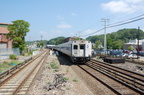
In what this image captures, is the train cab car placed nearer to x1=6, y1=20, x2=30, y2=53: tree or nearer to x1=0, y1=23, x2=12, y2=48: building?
x1=6, y1=20, x2=30, y2=53: tree

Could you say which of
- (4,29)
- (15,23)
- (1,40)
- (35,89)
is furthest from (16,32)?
(35,89)

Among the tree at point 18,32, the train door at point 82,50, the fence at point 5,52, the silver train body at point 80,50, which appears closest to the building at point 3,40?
the tree at point 18,32

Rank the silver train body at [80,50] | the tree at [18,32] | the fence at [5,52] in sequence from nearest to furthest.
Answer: the silver train body at [80,50], the fence at [5,52], the tree at [18,32]

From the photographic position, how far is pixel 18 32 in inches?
1373

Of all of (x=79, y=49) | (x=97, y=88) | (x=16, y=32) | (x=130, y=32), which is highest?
(x=130, y=32)

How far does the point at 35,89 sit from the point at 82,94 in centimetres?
258

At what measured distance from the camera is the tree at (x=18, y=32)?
34219 millimetres

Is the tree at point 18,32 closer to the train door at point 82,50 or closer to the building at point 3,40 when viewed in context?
the building at point 3,40

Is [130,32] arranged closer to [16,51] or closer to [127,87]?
[16,51]

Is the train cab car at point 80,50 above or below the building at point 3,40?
below

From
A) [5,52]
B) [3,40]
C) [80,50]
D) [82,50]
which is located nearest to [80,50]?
[80,50]

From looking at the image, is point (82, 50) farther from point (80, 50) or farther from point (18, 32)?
point (18, 32)

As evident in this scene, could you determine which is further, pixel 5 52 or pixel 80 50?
pixel 5 52

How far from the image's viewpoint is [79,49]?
63.6 ft
